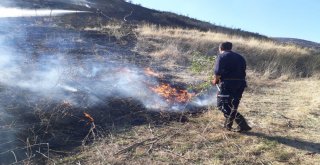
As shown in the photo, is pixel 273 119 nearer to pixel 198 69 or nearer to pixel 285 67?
pixel 198 69

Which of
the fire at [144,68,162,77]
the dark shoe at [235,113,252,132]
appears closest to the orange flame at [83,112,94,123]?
the dark shoe at [235,113,252,132]

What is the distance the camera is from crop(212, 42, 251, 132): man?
801 centimetres

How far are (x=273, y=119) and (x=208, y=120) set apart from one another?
154 cm

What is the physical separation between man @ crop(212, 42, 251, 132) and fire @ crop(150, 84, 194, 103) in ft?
7.77

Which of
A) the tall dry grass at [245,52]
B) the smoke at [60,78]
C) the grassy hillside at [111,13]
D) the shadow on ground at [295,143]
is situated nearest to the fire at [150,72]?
the smoke at [60,78]

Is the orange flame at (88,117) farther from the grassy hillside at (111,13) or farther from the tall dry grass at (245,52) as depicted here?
the grassy hillside at (111,13)

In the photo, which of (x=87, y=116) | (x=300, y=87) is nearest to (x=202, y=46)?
(x=300, y=87)

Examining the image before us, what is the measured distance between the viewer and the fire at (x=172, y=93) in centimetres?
1047

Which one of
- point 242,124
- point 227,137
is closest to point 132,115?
point 227,137

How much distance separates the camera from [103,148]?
23.4 feet

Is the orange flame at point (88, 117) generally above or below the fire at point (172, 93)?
below

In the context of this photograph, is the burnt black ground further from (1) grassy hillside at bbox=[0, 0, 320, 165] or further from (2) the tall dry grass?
(2) the tall dry grass

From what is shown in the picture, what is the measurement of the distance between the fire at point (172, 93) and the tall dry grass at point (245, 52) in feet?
12.5

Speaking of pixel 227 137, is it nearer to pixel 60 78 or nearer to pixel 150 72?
pixel 60 78
